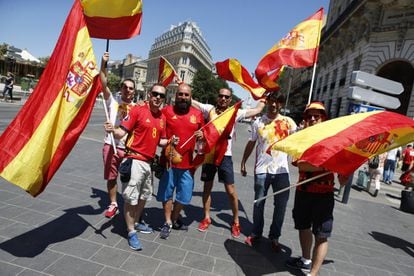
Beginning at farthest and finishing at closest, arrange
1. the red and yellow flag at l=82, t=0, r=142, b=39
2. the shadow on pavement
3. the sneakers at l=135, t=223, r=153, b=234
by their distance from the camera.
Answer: the shadow on pavement
the sneakers at l=135, t=223, r=153, b=234
the red and yellow flag at l=82, t=0, r=142, b=39

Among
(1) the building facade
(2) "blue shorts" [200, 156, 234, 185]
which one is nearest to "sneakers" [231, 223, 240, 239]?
(2) "blue shorts" [200, 156, 234, 185]

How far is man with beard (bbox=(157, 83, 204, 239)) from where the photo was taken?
420 centimetres

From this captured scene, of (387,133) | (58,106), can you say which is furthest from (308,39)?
(58,106)

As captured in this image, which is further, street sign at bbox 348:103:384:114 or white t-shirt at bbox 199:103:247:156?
street sign at bbox 348:103:384:114

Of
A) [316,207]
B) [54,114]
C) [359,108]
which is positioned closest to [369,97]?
[359,108]

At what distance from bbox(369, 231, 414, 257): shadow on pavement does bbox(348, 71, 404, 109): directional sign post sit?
298cm

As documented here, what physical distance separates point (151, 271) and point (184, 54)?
321ft

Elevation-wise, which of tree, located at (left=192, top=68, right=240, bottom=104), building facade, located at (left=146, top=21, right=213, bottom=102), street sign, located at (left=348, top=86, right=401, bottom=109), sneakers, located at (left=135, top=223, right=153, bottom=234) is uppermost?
building facade, located at (left=146, top=21, right=213, bottom=102)

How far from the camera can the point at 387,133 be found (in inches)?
125

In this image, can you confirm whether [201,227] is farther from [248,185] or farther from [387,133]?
[248,185]

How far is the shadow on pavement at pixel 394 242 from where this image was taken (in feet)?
17.5

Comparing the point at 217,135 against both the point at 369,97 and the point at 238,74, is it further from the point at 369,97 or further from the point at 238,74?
the point at 369,97

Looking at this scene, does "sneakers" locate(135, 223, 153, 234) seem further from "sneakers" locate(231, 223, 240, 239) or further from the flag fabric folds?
the flag fabric folds

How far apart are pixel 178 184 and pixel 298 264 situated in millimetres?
1768
